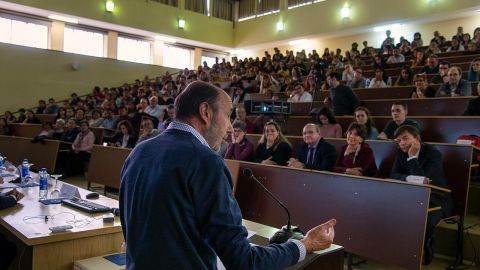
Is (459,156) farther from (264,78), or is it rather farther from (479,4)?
(479,4)

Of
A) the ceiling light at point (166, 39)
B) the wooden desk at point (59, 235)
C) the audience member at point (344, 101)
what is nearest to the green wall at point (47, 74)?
the ceiling light at point (166, 39)

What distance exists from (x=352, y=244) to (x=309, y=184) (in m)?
0.51

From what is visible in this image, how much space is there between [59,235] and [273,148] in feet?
8.44

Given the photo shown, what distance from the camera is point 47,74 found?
11.4m

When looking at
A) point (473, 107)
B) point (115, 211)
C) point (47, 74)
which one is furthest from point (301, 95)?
point (47, 74)

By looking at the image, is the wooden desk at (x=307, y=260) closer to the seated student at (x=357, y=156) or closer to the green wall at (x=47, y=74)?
the seated student at (x=357, y=156)

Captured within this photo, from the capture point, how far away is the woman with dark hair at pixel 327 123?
15.0ft

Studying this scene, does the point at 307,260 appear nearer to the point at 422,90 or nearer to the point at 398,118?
the point at 398,118

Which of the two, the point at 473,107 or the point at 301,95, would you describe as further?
the point at 301,95

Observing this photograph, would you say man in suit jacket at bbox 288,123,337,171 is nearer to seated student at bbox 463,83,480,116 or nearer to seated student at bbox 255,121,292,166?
seated student at bbox 255,121,292,166

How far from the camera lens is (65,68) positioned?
11.7 metres

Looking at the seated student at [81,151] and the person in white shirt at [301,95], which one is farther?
the seated student at [81,151]

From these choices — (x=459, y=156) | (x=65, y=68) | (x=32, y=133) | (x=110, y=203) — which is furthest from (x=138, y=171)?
(x=65, y=68)

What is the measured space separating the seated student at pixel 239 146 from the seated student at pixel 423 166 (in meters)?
1.55
